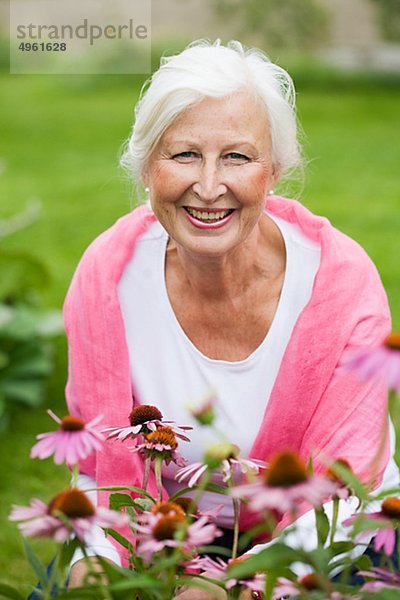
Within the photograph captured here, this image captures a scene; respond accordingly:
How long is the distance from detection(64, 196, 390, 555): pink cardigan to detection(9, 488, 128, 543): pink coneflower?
29.6 inches

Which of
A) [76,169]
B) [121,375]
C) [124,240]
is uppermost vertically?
[124,240]

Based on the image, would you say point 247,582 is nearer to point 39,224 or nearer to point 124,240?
point 124,240

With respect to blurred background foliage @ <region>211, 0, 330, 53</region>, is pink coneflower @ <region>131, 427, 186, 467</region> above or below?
above

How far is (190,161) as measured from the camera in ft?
5.74

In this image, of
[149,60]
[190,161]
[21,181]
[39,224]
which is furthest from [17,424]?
[149,60]

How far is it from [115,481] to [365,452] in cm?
44

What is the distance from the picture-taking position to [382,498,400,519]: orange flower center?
42.3 inches

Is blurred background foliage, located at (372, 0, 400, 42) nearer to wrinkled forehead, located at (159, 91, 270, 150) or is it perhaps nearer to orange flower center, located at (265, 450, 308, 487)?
wrinkled forehead, located at (159, 91, 270, 150)

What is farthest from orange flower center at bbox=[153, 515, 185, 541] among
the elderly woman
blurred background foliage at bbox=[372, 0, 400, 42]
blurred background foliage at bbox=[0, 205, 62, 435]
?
blurred background foliage at bbox=[372, 0, 400, 42]

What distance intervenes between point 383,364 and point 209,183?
0.94m

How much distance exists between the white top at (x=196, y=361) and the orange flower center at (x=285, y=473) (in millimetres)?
1049

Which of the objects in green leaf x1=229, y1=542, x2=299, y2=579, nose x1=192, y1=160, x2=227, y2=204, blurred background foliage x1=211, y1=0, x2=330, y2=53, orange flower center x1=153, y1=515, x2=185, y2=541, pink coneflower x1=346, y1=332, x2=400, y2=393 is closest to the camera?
pink coneflower x1=346, y1=332, x2=400, y2=393

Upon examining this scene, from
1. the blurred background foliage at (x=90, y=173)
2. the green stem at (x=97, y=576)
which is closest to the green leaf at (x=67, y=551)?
the green stem at (x=97, y=576)

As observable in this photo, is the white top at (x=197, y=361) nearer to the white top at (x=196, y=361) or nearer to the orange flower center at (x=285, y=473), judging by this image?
the white top at (x=196, y=361)
